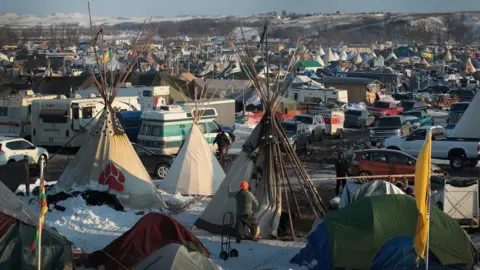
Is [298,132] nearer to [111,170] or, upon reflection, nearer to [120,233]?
[111,170]

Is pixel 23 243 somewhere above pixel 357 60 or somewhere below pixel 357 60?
below

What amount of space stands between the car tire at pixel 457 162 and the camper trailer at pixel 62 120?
10.6 metres

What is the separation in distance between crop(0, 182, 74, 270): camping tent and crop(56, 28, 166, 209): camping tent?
14.1 ft

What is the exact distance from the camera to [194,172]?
55.7 ft

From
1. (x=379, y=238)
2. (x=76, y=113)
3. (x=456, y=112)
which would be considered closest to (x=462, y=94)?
(x=456, y=112)

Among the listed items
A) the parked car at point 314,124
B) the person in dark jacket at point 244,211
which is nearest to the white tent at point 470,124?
the parked car at point 314,124

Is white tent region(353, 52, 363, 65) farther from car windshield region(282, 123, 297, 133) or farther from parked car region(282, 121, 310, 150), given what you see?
car windshield region(282, 123, 297, 133)

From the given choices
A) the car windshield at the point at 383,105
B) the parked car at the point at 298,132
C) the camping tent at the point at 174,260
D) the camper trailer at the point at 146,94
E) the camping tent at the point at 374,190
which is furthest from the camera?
the car windshield at the point at 383,105

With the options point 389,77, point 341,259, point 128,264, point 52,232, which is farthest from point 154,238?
point 389,77

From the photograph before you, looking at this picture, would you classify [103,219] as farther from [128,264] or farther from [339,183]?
[339,183]

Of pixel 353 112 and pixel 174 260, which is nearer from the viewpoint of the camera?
pixel 174 260

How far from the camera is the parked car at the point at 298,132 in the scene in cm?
2536

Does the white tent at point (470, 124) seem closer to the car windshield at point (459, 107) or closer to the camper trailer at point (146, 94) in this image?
the car windshield at point (459, 107)

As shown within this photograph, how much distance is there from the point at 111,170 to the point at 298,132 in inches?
454
